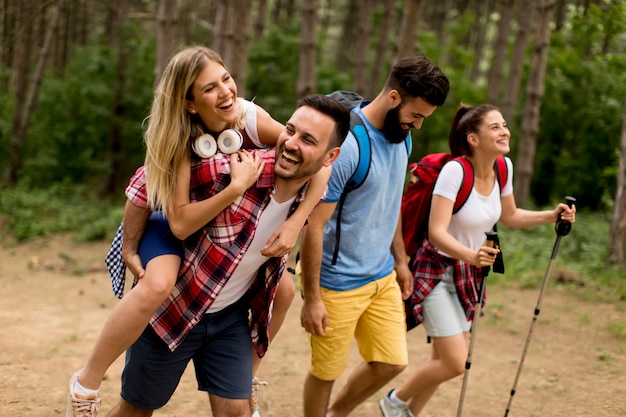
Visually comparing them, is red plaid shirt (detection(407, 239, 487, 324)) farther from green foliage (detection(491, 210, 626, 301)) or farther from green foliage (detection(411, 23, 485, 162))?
green foliage (detection(411, 23, 485, 162))

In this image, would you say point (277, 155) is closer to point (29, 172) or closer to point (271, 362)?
point (271, 362)

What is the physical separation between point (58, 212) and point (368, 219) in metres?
10.8

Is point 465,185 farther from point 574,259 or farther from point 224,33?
point 224,33

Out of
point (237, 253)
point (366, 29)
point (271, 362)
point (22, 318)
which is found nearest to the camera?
point (237, 253)

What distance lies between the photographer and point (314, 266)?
3.61m

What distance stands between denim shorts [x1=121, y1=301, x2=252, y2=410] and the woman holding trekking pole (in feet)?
4.72

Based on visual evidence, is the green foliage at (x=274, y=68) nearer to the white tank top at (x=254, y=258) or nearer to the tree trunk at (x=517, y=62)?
the tree trunk at (x=517, y=62)

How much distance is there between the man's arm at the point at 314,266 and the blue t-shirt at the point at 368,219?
0.22 meters

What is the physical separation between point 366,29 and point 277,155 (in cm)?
1478

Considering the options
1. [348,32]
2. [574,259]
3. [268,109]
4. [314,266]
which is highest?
[348,32]

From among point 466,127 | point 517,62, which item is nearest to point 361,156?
point 466,127

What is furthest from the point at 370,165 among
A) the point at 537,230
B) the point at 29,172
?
the point at 29,172

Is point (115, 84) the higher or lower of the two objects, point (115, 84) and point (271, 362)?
the higher

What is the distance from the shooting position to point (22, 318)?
7.40m
